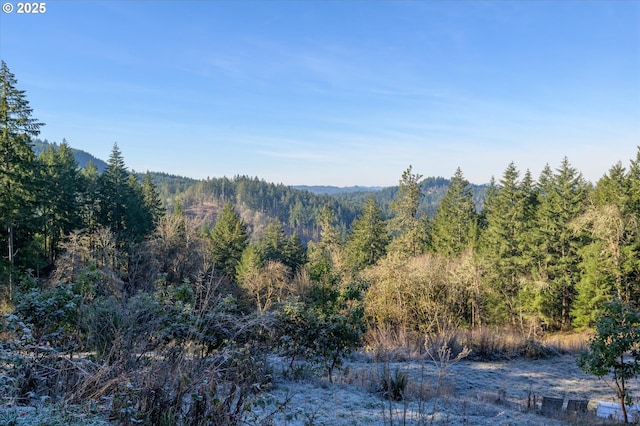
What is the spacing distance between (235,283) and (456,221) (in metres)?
21.1

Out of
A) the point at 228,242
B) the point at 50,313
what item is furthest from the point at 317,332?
the point at 228,242

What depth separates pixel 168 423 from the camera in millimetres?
2611

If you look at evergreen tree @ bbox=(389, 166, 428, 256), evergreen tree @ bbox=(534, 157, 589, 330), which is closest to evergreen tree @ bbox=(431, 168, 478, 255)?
evergreen tree @ bbox=(389, 166, 428, 256)

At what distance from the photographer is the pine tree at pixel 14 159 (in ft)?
59.1

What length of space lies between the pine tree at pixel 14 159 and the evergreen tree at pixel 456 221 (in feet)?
98.6

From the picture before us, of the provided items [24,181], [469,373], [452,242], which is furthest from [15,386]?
[452,242]

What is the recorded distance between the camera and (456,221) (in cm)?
3653

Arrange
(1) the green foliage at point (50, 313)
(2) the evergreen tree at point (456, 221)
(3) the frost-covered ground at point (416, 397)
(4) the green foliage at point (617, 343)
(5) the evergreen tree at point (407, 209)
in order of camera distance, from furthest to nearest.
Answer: (2) the evergreen tree at point (456, 221), (5) the evergreen tree at point (407, 209), (4) the green foliage at point (617, 343), (1) the green foliage at point (50, 313), (3) the frost-covered ground at point (416, 397)

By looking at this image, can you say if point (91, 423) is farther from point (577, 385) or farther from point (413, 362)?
point (577, 385)

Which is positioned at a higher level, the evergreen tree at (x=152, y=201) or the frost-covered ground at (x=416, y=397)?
the evergreen tree at (x=152, y=201)

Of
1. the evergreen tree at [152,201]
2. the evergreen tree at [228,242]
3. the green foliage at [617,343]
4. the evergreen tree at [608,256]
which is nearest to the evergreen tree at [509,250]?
the evergreen tree at [608,256]

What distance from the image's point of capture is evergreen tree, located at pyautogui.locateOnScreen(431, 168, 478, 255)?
3556 cm

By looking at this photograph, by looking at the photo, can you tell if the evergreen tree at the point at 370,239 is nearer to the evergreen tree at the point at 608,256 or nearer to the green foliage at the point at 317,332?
the evergreen tree at the point at 608,256

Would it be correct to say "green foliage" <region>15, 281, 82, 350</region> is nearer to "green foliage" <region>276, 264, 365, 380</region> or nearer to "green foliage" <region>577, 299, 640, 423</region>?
"green foliage" <region>276, 264, 365, 380</region>
